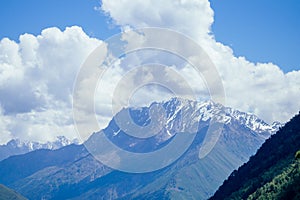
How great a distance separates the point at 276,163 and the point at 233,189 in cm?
2494

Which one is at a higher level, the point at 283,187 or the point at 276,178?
the point at 276,178

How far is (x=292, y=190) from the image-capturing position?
411ft

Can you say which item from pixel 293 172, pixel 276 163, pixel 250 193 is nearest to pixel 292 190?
pixel 293 172

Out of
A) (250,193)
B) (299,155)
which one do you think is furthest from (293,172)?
(250,193)

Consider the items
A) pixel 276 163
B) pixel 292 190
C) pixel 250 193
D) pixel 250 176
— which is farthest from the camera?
pixel 250 176

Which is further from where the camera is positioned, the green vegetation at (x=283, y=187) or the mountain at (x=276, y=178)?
the mountain at (x=276, y=178)

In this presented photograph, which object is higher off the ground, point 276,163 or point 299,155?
point 276,163

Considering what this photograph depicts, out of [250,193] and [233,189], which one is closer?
[250,193]

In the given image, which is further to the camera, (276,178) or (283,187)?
(276,178)

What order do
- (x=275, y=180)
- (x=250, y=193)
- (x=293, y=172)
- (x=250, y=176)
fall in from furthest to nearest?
1. (x=250, y=176)
2. (x=250, y=193)
3. (x=275, y=180)
4. (x=293, y=172)

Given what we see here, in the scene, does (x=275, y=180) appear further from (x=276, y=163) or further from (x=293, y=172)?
(x=276, y=163)

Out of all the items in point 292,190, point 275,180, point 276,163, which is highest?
point 276,163

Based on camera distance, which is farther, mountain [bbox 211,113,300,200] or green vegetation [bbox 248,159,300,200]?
mountain [bbox 211,113,300,200]

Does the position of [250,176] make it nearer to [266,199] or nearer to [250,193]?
[250,193]
